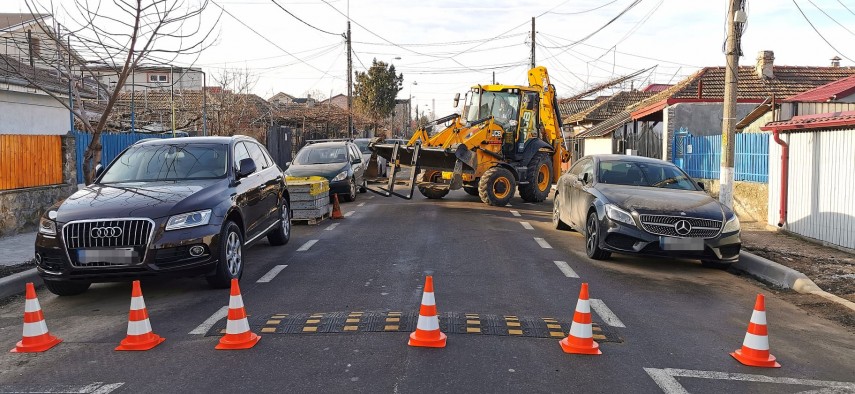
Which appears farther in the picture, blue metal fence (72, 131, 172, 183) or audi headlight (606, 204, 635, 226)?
blue metal fence (72, 131, 172, 183)

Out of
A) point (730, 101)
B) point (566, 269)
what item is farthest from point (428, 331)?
point (730, 101)

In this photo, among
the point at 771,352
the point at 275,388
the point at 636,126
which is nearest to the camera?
the point at 275,388

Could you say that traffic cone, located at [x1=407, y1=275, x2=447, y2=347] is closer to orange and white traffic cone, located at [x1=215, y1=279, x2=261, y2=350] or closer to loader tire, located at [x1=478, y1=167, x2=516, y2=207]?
orange and white traffic cone, located at [x1=215, y1=279, x2=261, y2=350]

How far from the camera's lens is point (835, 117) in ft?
36.2

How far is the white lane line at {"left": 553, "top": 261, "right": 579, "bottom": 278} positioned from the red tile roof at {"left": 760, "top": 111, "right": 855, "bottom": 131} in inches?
198

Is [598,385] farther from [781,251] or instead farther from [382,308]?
[781,251]

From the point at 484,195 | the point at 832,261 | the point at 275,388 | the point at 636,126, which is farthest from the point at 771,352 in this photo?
the point at 636,126

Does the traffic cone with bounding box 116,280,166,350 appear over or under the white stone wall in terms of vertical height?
under

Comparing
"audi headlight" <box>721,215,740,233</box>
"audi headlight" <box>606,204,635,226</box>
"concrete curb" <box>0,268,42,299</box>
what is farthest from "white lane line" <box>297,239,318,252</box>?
"audi headlight" <box>721,215,740,233</box>

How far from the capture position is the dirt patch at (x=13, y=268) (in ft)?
28.6

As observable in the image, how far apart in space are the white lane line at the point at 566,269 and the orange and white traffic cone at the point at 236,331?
14.5ft

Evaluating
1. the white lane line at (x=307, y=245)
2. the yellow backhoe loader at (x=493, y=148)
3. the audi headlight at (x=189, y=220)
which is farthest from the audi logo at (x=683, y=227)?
the yellow backhoe loader at (x=493, y=148)

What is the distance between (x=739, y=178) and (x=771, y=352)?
1176 centimetres

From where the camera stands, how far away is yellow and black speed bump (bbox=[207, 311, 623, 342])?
5.98 metres
